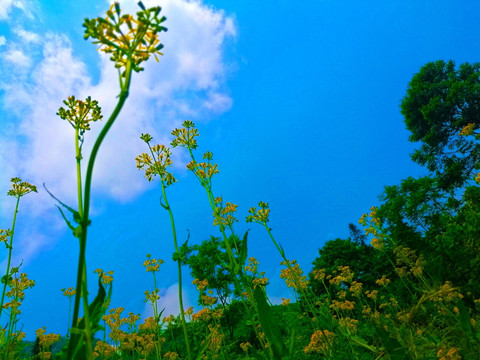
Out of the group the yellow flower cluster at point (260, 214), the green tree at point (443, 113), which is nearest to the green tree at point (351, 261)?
the green tree at point (443, 113)

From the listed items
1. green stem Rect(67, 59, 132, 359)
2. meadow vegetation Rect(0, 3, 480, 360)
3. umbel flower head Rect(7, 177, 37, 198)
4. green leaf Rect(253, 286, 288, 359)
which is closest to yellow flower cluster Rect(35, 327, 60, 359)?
meadow vegetation Rect(0, 3, 480, 360)

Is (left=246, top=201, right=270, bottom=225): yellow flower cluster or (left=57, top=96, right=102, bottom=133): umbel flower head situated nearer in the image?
(left=57, top=96, right=102, bottom=133): umbel flower head

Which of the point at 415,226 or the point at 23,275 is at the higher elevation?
the point at 415,226

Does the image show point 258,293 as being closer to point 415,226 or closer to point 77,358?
point 77,358

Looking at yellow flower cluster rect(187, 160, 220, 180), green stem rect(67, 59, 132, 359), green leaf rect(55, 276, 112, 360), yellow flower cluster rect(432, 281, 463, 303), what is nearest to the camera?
green stem rect(67, 59, 132, 359)

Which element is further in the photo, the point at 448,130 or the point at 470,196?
the point at 448,130

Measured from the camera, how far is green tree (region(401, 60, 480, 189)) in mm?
23516

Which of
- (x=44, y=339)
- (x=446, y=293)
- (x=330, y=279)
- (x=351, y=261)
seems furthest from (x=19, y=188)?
(x=351, y=261)

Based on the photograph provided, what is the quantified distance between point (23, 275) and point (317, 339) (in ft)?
18.1

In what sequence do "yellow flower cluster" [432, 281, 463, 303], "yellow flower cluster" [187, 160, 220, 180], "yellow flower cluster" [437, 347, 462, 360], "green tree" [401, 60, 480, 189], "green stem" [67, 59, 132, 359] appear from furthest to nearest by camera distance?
1. "green tree" [401, 60, 480, 189]
2. "yellow flower cluster" [187, 160, 220, 180]
3. "yellow flower cluster" [437, 347, 462, 360]
4. "yellow flower cluster" [432, 281, 463, 303]
5. "green stem" [67, 59, 132, 359]

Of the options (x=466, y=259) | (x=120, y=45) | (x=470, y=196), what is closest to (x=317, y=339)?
(x=120, y=45)

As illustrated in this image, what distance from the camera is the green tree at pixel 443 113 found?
23.5 m

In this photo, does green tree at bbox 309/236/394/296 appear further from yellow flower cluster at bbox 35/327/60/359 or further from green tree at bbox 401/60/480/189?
yellow flower cluster at bbox 35/327/60/359

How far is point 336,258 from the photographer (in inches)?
1028
